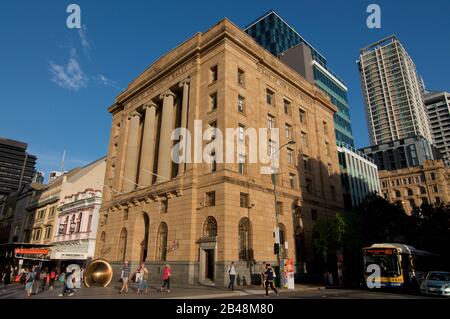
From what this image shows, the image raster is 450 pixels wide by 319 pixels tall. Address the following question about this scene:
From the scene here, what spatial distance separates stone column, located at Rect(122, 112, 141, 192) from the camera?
143ft

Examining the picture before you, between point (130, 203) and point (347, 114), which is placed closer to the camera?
point (130, 203)

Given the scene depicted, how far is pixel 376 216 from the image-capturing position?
140 feet

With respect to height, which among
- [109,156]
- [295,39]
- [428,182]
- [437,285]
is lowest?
[437,285]

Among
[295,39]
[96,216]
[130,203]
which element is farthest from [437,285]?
[295,39]

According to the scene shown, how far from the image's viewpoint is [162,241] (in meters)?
34.2

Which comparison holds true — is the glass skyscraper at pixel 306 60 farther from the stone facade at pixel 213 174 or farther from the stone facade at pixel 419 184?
the stone facade at pixel 419 184

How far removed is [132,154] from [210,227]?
2095 cm

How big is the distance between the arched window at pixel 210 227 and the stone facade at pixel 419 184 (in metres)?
77.8

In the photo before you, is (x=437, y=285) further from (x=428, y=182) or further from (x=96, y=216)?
(x=428, y=182)

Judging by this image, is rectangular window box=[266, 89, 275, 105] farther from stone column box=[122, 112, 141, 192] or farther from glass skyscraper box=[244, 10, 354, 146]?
glass skyscraper box=[244, 10, 354, 146]

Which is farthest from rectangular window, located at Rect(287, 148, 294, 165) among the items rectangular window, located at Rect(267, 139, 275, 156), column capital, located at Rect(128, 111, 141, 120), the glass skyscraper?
the glass skyscraper

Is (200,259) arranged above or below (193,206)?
below

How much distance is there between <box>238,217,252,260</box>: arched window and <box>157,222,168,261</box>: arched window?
9.05 m
